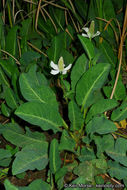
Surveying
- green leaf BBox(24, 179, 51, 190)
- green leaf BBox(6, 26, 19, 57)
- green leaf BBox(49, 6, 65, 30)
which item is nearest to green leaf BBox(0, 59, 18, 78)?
green leaf BBox(6, 26, 19, 57)

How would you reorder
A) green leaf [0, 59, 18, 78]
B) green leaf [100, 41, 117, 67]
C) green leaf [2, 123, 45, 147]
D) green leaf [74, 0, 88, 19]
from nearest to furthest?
green leaf [2, 123, 45, 147] → green leaf [0, 59, 18, 78] → green leaf [100, 41, 117, 67] → green leaf [74, 0, 88, 19]

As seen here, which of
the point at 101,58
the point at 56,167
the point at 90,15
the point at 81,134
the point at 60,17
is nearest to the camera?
the point at 56,167

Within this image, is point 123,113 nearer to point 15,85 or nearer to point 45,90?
point 45,90

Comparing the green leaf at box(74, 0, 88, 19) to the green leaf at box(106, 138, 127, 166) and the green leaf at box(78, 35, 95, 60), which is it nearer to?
the green leaf at box(78, 35, 95, 60)

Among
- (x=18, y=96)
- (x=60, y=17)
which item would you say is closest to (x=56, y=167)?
(x=18, y=96)

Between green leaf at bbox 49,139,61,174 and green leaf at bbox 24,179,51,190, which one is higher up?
green leaf at bbox 49,139,61,174

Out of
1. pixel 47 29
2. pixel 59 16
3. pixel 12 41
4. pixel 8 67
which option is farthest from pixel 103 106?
pixel 59 16

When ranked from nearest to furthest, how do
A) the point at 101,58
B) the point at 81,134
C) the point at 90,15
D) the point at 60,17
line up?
the point at 81,134 < the point at 101,58 < the point at 90,15 < the point at 60,17

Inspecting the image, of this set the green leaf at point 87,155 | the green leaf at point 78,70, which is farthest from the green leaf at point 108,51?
the green leaf at point 87,155
